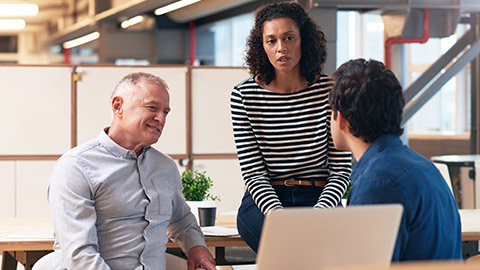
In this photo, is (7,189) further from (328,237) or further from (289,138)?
(328,237)

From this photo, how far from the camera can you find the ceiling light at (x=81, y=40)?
7414 millimetres

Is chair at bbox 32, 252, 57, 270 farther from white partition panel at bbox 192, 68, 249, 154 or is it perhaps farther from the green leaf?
white partition panel at bbox 192, 68, 249, 154

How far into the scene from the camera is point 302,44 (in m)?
2.10

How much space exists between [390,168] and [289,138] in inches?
28.0

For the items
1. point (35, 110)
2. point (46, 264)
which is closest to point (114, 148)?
point (46, 264)

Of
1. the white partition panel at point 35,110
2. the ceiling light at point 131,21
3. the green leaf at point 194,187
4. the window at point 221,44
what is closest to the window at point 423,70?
the window at point 221,44

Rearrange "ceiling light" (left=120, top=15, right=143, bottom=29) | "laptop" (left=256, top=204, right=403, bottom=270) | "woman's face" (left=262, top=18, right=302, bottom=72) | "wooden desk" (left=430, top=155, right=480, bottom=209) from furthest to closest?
"ceiling light" (left=120, top=15, right=143, bottom=29) < "wooden desk" (left=430, top=155, right=480, bottom=209) < "woman's face" (left=262, top=18, right=302, bottom=72) < "laptop" (left=256, top=204, right=403, bottom=270)

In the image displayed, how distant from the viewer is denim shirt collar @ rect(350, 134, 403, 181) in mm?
1447

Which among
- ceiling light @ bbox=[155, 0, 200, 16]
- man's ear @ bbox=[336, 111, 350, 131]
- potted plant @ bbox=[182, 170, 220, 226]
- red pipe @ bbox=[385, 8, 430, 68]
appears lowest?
potted plant @ bbox=[182, 170, 220, 226]

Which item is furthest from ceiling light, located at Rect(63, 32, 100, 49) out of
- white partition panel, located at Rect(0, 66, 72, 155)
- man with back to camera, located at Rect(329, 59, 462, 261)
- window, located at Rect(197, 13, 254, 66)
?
man with back to camera, located at Rect(329, 59, 462, 261)

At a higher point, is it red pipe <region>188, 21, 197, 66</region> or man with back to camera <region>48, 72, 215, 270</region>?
red pipe <region>188, 21, 197, 66</region>

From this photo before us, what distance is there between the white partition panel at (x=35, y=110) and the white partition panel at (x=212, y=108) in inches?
34.1

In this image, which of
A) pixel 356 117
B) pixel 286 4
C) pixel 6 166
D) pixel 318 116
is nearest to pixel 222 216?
pixel 318 116

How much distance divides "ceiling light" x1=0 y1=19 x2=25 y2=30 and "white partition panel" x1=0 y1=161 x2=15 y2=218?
3.41 meters
